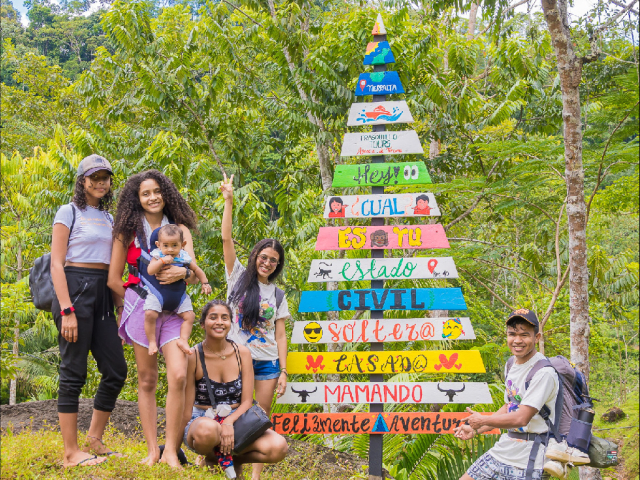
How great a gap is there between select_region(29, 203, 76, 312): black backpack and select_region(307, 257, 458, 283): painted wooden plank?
1754 mm

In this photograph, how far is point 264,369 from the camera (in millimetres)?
3793

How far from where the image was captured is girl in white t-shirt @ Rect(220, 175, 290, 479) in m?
3.75

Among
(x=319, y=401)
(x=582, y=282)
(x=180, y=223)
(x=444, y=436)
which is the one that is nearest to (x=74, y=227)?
(x=180, y=223)

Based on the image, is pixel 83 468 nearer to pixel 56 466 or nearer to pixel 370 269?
pixel 56 466

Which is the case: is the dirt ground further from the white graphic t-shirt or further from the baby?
the baby

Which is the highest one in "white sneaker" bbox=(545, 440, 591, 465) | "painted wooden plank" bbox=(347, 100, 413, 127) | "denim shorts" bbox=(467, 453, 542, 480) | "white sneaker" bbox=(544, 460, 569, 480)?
"painted wooden plank" bbox=(347, 100, 413, 127)

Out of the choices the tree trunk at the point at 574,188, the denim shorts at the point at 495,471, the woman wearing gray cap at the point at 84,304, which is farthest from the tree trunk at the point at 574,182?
the woman wearing gray cap at the point at 84,304

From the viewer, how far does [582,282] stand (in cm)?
443

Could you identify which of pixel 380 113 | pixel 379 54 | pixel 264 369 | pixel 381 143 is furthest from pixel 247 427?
pixel 379 54

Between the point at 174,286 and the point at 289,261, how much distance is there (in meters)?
3.70

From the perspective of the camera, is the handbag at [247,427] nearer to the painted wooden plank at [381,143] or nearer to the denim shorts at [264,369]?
the denim shorts at [264,369]

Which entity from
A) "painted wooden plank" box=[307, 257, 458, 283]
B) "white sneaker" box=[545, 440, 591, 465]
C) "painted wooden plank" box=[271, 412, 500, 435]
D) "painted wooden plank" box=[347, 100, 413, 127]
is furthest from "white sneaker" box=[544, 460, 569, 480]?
"painted wooden plank" box=[347, 100, 413, 127]

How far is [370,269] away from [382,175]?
758 mm

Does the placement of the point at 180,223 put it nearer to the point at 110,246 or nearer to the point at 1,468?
the point at 110,246
